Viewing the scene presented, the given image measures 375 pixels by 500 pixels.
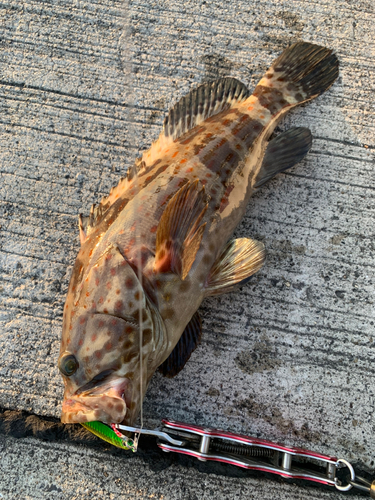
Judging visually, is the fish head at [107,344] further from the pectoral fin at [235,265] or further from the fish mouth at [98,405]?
the pectoral fin at [235,265]

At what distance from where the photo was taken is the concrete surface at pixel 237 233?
243 cm

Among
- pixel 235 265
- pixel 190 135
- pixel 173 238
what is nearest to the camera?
pixel 173 238

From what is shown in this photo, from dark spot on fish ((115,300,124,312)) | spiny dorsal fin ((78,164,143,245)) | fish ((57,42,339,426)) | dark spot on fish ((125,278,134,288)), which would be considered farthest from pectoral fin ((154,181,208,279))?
spiny dorsal fin ((78,164,143,245))

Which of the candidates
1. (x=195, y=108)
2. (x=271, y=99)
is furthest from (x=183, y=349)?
(x=271, y=99)

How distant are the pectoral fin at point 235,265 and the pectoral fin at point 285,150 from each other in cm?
52

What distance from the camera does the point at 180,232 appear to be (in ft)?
7.02

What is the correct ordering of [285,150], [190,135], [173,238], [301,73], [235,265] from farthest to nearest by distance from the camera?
[301,73], [285,150], [190,135], [235,265], [173,238]

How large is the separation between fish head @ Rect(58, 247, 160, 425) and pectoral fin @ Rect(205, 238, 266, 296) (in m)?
0.52

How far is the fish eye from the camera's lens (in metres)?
1.92

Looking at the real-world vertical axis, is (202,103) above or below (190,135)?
above

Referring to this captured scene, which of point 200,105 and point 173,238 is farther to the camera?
point 200,105

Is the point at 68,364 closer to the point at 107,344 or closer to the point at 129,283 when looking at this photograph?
the point at 107,344

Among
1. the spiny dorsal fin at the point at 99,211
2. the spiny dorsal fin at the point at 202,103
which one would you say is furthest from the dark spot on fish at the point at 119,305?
the spiny dorsal fin at the point at 202,103

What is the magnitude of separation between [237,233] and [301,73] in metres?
1.36
